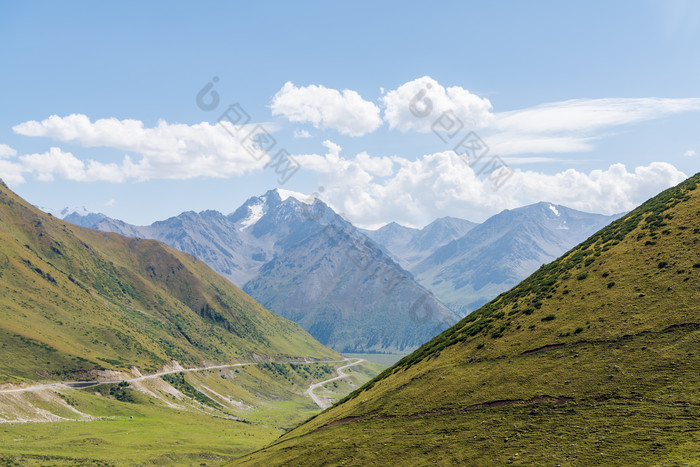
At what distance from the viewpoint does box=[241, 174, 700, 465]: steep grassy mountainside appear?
36.9 meters

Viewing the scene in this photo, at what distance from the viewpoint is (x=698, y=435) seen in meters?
33.1

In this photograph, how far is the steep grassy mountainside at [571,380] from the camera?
36.9 meters

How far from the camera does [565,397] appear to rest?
141ft

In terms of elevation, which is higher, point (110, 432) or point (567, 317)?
point (567, 317)

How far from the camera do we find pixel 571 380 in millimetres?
44906

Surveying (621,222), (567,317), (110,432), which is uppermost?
(621,222)

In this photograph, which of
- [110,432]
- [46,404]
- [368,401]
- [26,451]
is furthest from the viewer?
[46,404]

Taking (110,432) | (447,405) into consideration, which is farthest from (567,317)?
(110,432)

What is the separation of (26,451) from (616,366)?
150m

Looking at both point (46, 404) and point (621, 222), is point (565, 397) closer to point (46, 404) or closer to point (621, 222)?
point (621, 222)

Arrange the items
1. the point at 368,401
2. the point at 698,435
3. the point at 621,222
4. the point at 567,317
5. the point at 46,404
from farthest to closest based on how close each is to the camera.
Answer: the point at 46,404, the point at 621,222, the point at 368,401, the point at 567,317, the point at 698,435

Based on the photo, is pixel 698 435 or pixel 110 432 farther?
pixel 110 432

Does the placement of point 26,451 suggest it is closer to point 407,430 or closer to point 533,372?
point 407,430

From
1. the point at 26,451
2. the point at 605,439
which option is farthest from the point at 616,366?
the point at 26,451
